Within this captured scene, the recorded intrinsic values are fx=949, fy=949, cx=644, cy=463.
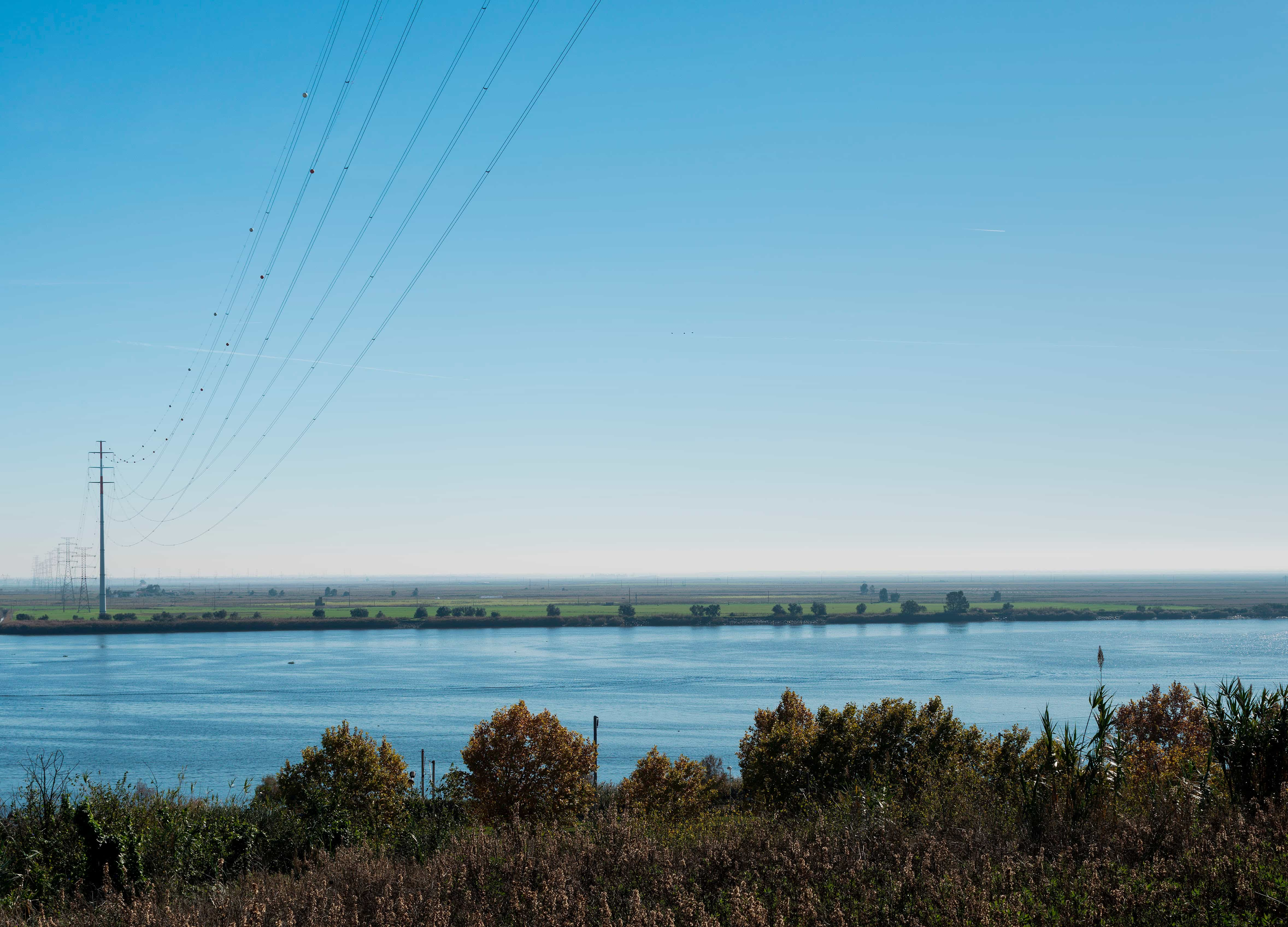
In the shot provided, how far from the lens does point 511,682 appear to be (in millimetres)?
116188

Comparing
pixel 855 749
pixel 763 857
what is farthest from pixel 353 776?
pixel 763 857

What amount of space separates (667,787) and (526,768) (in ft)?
19.7

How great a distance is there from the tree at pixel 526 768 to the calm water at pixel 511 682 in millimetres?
25080

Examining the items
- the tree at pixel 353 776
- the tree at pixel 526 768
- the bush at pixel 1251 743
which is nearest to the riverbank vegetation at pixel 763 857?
the bush at pixel 1251 743

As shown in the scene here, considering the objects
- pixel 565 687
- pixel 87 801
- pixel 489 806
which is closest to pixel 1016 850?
pixel 87 801

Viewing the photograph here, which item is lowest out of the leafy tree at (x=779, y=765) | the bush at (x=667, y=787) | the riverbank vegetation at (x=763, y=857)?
the bush at (x=667, y=787)

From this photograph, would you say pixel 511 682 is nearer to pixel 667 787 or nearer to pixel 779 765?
pixel 667 787

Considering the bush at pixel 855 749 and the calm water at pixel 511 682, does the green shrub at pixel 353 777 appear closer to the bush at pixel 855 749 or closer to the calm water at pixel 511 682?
the bush at pixel 855 749

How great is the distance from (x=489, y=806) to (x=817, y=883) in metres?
34.0

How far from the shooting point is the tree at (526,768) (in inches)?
1559

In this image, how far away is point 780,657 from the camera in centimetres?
14562

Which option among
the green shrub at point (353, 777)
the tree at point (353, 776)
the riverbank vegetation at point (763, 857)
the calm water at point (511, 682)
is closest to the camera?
the riverbank vegetation at point (763, 857)

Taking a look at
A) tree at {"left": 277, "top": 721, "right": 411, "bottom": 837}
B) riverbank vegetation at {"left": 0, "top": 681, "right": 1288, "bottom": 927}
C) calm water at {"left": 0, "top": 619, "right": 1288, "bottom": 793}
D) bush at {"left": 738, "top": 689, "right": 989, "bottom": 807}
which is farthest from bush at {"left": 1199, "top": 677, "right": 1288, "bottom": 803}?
calm water at {"left": 0, "top": 619, "right": 1288, "bottom": 793}

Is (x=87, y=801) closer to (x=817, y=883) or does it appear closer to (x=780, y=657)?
(x=817, y=883)
